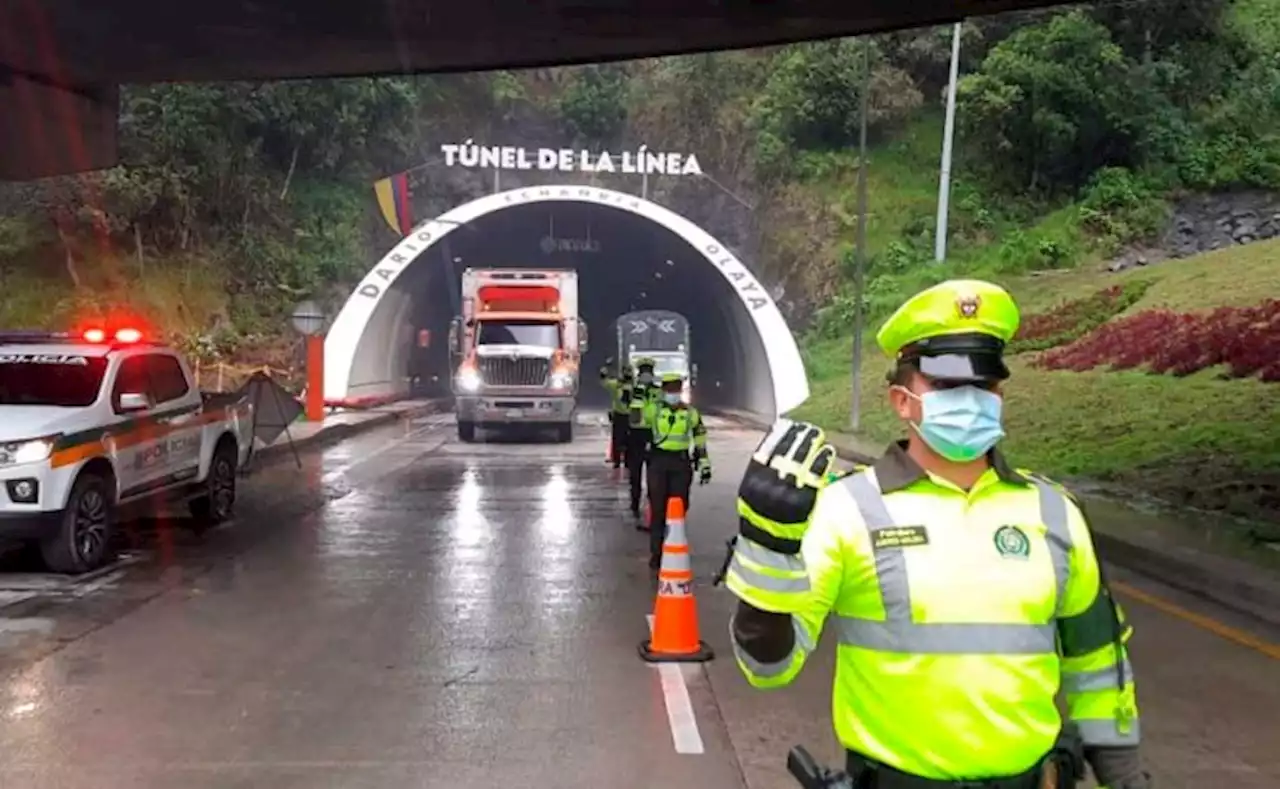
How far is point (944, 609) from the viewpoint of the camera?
115 inches

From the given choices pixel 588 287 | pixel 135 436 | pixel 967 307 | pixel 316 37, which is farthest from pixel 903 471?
pixel 588 287

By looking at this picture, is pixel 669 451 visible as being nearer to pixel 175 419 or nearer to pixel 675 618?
pixel 675 618

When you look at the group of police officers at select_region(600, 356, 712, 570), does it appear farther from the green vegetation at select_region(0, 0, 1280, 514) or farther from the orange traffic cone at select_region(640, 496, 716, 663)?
the green vegetation at select_region(0, 0, 1280, 514)

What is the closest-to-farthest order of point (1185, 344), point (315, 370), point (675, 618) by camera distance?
point (675, 618), point (1185, 344), point (315, 370)

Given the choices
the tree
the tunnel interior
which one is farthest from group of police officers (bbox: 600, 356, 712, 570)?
the tree

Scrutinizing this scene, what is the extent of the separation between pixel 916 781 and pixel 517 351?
28.5 meters

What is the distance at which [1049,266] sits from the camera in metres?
45.4

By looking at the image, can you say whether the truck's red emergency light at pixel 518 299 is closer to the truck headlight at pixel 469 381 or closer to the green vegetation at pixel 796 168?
the truck headlight at pixel 469 381

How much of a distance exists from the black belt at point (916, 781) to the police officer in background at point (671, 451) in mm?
8581

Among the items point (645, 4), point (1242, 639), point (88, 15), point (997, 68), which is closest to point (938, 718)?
point (1242, 639)

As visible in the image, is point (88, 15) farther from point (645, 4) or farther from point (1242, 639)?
point (1242, 639)

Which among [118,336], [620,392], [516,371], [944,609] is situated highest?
[118,336]

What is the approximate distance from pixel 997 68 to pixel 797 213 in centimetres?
874

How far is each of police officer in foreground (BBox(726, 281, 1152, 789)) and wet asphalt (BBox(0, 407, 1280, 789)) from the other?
3.25m
